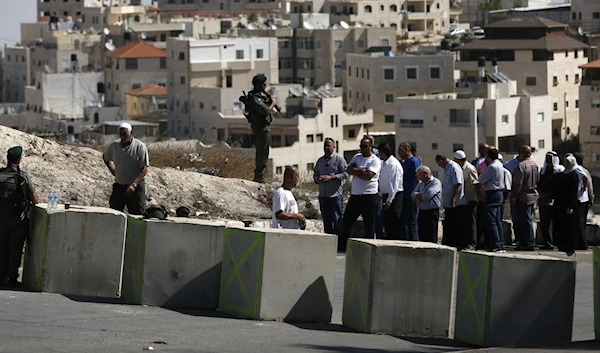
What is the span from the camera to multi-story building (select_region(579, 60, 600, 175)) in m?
79.1

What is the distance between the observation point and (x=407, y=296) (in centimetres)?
1420

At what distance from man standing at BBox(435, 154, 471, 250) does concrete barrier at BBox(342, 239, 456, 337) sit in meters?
4.34

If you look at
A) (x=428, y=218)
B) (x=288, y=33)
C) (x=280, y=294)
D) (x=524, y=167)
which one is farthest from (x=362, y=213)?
(x=288, y=33)

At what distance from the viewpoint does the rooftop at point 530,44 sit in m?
90.8

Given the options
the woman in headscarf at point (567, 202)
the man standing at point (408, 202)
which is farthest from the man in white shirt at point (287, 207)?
the woman in headscarf at point (567, 202)

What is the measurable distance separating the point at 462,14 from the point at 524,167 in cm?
12701

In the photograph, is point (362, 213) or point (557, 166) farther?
point (557, 166)

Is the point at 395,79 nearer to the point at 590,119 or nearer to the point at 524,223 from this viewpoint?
the point at 590,119

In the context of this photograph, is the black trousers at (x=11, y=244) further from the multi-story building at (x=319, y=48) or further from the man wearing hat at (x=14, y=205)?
the multi-story building at (x=319, y=48)

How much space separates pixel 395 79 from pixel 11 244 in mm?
78309

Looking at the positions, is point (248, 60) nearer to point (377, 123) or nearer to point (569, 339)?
point (377, 123)

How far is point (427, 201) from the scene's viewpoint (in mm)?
18484

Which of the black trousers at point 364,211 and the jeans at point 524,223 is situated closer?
the black trousers at point 364,211

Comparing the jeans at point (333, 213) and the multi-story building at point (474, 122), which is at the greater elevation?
the jeans at point (333, 213)
